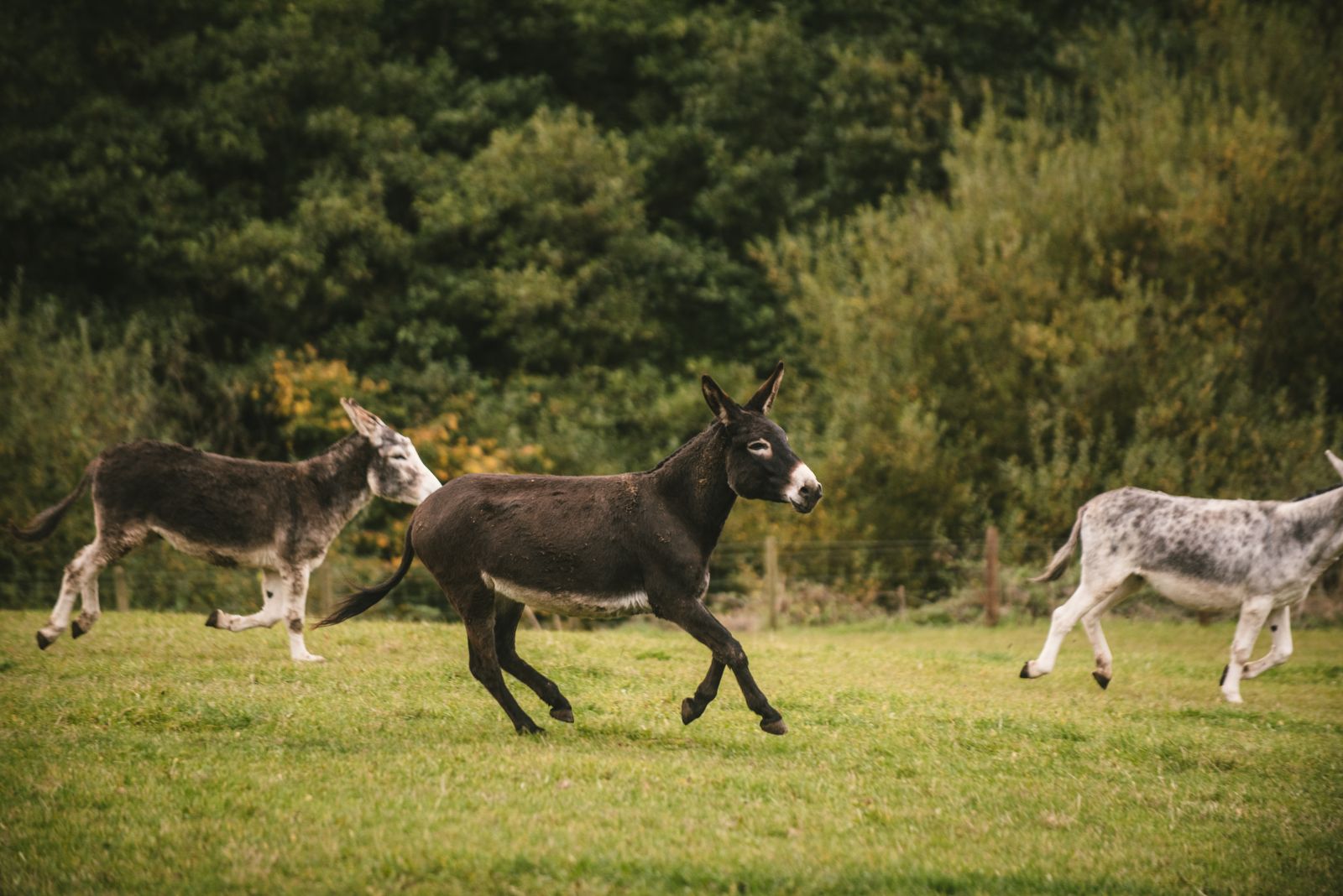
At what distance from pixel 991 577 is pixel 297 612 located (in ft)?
40.0

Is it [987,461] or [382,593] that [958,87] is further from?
[382,593]

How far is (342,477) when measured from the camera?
12.2 meters

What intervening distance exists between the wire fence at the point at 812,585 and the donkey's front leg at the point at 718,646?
11.8m

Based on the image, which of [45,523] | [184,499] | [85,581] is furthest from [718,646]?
[45,523]

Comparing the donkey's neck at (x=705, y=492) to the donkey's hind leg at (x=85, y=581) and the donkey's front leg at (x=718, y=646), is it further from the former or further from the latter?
the donkey's hind leg at (x=85, y=581)

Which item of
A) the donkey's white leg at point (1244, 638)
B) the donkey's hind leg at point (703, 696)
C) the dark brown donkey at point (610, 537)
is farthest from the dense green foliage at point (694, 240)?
the donkey's hind leg at point (703, 696)

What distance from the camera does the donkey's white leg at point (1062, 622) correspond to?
11.7 meters

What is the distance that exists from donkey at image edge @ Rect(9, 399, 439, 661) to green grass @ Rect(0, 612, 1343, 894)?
0.50m

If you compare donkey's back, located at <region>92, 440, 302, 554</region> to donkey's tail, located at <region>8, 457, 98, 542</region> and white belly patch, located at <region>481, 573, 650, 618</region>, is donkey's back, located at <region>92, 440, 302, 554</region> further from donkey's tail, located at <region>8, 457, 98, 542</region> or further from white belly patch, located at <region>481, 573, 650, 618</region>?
white belly patch, located at <region>481, 573, 650, 618</region>

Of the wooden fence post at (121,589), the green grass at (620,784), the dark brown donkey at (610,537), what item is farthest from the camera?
the wooden fence post at (121,589)

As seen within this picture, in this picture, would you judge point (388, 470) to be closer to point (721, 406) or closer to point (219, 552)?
point (219, 552)

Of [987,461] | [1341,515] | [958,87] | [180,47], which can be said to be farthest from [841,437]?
[180,47]

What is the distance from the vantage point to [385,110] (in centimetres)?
2884

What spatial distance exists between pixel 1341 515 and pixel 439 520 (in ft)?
27.6
